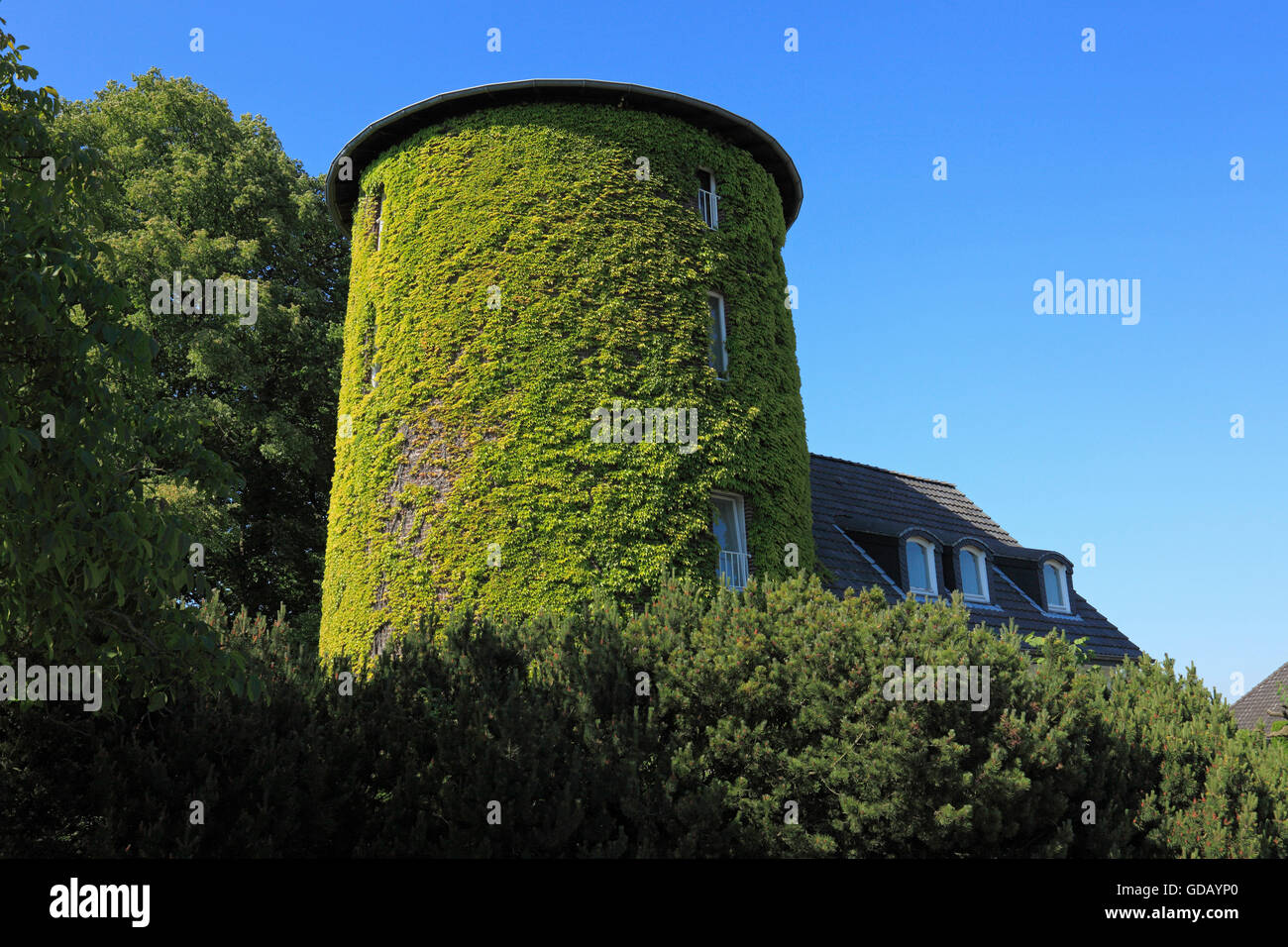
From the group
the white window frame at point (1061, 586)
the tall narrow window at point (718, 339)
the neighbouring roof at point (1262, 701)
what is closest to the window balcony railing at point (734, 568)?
the tall narrow window at point (718, 339)

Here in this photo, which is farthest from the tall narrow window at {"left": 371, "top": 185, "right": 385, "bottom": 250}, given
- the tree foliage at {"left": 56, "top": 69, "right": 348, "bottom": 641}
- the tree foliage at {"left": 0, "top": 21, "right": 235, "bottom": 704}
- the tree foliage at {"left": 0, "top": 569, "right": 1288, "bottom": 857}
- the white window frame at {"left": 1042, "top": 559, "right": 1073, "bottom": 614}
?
the white window frame at {"left": 1042, "top": 559, "right": 1073, "bottom": 614}

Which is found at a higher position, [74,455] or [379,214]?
[379,214]

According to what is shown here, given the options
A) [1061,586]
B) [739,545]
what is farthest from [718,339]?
[1061,586]

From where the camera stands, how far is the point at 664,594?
14.1 meters

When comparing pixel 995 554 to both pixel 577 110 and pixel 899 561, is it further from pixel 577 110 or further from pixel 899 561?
pixel 577 110

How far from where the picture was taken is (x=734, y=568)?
18.4m

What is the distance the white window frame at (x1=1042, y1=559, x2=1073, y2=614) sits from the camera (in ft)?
95.0

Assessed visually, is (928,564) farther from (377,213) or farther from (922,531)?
(377,213)

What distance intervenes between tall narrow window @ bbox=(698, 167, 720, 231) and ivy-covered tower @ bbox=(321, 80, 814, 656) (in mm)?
53

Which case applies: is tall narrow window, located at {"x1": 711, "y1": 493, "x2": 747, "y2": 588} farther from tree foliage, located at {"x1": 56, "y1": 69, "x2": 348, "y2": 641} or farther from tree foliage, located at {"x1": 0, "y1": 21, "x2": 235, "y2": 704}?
tree foliage, located at {"x1": 56, "y1": 69, "x2": 348, "y2": 641}

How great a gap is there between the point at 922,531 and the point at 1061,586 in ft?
22.6

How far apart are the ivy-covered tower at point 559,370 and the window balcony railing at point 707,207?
0.15 ft

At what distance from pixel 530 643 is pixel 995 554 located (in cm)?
1877
